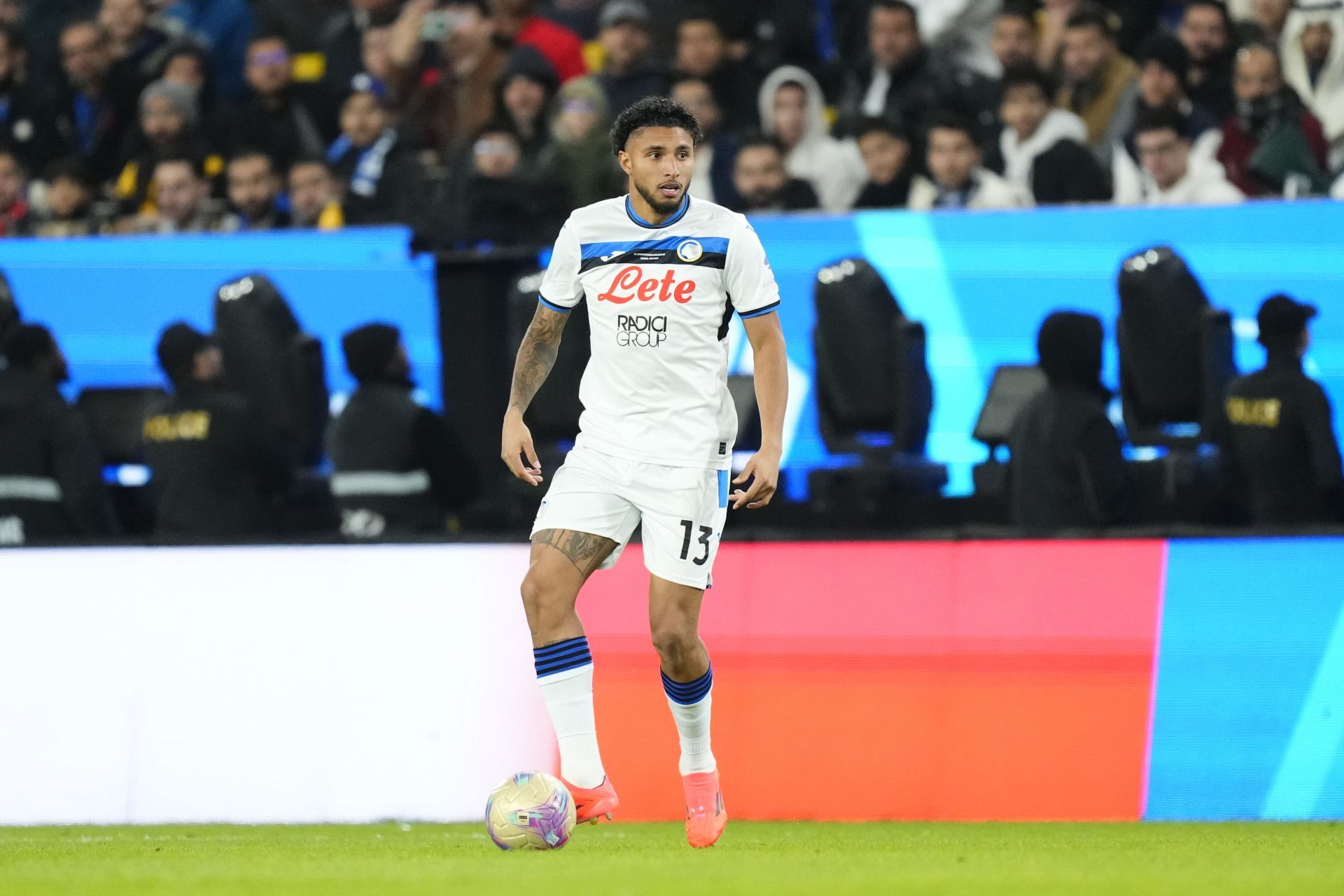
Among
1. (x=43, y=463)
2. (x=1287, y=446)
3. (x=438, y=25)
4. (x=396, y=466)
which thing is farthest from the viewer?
(x=438, y=25)

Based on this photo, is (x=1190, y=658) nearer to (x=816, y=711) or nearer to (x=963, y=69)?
(x=816, y=711)

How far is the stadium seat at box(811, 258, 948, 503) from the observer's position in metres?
10.2

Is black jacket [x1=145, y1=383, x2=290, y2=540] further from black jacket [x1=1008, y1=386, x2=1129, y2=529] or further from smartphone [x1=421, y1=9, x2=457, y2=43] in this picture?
black jacket [x1=1008, y1=386, x2=1129, y2=529]

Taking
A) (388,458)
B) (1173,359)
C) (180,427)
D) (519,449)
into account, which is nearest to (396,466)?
(388,458)

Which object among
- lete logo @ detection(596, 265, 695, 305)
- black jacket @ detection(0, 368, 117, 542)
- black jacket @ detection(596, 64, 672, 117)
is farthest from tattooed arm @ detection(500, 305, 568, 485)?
black jacket @ detection(596, 64, 672, 117)

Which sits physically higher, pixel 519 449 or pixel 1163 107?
pixel 1163 107

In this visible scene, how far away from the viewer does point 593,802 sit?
6418 millimetres

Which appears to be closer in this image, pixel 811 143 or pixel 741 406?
pixel 741 406

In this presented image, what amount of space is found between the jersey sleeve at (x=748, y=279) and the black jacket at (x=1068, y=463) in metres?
3.35

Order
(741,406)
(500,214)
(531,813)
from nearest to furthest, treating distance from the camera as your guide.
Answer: (531,813), (741,406), (500,214)

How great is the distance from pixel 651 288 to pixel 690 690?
4.45 feet

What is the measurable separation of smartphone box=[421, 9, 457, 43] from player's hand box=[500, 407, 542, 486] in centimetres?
706

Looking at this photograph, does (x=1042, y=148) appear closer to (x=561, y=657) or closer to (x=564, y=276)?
(x=564, y=276)

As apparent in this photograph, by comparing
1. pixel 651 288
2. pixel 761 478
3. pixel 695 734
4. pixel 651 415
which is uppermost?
pixel 651 288
